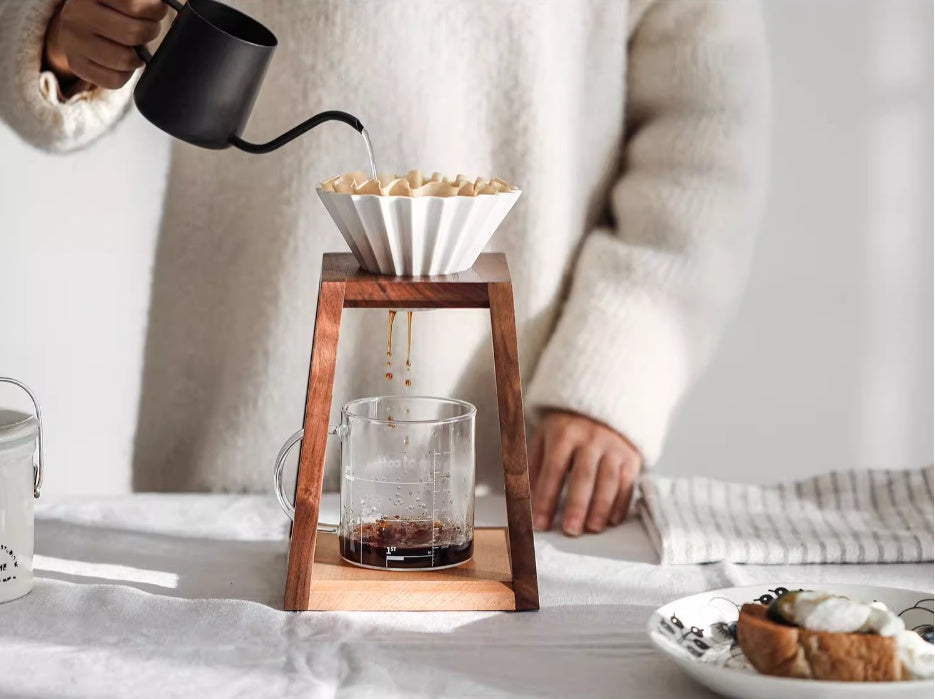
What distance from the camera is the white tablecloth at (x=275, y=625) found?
621 millimetres

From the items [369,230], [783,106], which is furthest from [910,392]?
[369,230]

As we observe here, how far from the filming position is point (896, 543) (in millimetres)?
875

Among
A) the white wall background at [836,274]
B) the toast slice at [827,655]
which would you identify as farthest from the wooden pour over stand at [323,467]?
the white wall background at [836,274]

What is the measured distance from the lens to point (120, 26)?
0.85m

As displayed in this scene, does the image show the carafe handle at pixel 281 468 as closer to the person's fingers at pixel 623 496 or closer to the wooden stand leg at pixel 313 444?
the wooden stand leg at pixel 313 444

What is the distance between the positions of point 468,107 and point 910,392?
4.14 ft

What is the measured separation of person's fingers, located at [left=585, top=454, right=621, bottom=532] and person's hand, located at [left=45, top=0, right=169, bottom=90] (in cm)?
57

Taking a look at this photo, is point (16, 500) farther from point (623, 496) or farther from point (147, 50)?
point (623, 496)

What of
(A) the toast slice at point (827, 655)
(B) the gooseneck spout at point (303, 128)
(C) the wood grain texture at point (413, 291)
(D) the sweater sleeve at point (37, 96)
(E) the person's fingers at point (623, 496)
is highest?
(D) the sweater sleeve at point (37, 96)

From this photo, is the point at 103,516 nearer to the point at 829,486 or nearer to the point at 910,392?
the point at 829,486

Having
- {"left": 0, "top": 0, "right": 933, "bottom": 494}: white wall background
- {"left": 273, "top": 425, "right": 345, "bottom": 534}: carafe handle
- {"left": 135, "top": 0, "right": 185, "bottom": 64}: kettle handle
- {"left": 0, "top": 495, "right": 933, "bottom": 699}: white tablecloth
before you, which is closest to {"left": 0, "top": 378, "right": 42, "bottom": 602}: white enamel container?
{"left": 0, "top": 495, "right": 933, "bottom": 699}: white tablecloth

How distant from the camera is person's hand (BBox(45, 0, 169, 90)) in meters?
0.85

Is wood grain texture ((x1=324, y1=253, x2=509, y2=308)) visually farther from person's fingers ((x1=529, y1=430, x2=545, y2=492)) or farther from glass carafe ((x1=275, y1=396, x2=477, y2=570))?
person's fingers ((x1=529, y1=430, x2=545, y2=492))

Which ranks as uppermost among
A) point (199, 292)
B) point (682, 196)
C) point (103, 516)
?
point (682, 196)
